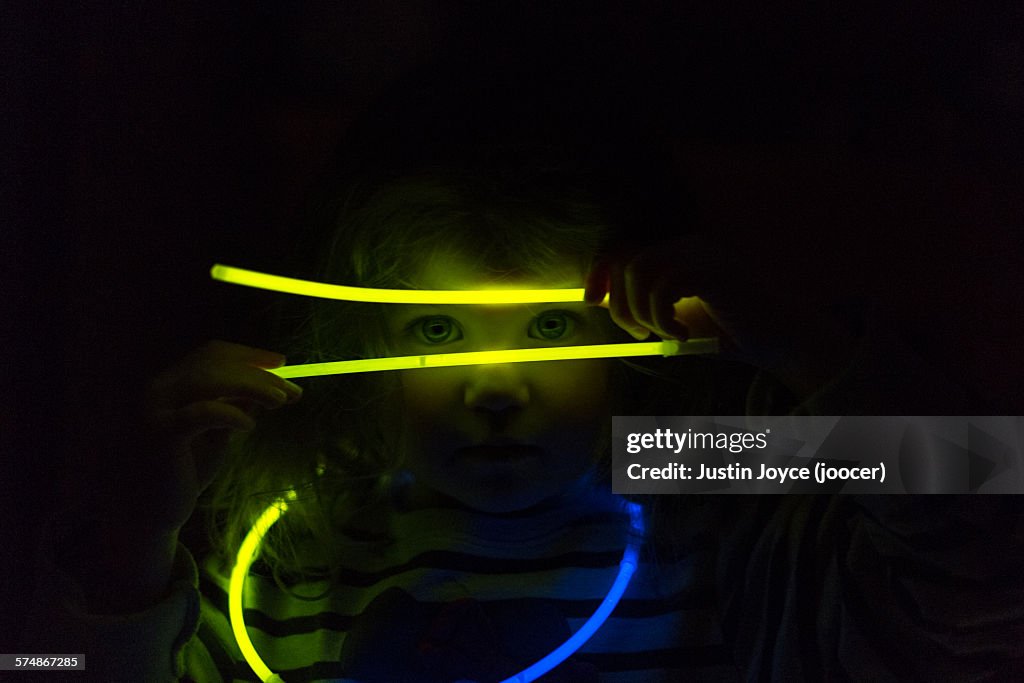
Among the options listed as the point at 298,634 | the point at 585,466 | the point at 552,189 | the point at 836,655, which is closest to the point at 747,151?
the point at 552,189

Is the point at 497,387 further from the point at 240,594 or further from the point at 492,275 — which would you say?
the point at 240,594

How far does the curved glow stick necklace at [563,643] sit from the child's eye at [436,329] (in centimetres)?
19

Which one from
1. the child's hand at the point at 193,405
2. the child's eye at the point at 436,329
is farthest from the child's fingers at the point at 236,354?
the child's eye at the point at 436,329

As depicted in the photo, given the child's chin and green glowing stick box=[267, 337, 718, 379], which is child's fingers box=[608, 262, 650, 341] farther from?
the child's chin

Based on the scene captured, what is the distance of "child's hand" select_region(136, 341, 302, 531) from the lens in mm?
668

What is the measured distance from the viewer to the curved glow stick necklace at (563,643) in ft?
2.27

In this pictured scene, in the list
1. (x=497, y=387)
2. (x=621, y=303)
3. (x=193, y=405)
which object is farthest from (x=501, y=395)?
(x=193, y=405)

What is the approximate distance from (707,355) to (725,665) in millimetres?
241

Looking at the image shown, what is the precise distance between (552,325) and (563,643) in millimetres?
244

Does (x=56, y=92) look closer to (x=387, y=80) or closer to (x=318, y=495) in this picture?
(x=387, y=80)

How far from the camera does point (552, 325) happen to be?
0.66 m

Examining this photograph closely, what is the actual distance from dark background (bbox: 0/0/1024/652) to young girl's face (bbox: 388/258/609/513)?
120 mm

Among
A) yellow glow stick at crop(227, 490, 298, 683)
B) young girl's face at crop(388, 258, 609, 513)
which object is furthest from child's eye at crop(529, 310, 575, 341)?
yellow glow stick at crop(227, 490, 298, 683)

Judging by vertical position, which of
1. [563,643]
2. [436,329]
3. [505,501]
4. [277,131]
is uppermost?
[277,131]
